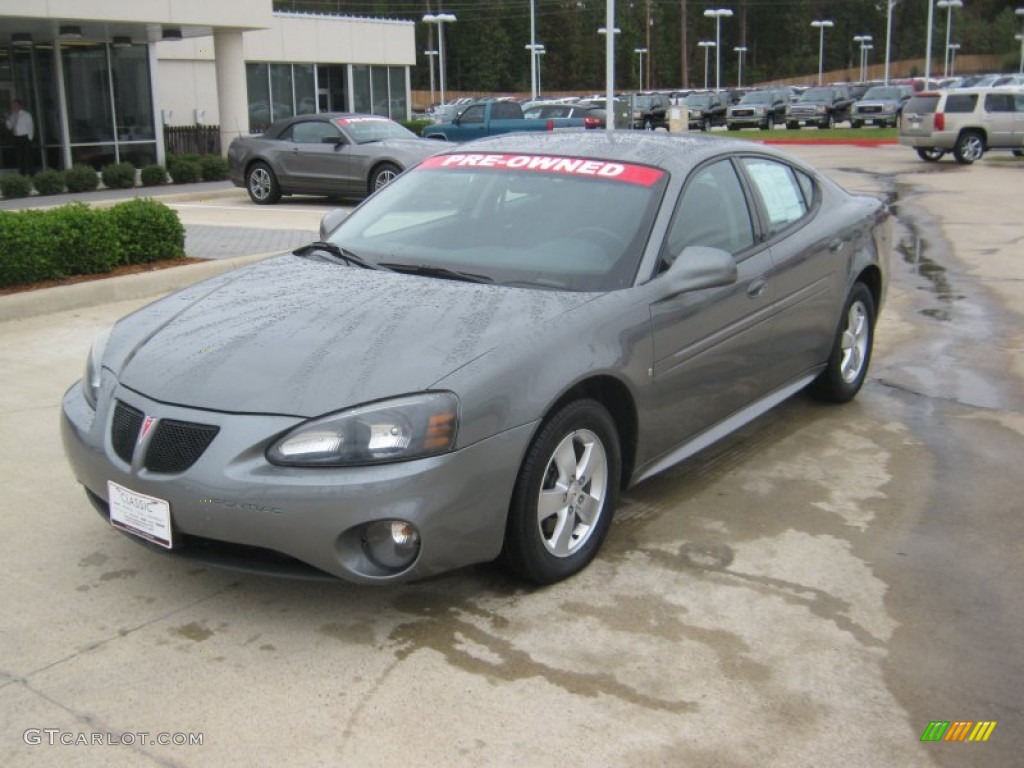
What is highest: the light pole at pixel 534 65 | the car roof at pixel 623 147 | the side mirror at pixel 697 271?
the light pole at pixel 534 65

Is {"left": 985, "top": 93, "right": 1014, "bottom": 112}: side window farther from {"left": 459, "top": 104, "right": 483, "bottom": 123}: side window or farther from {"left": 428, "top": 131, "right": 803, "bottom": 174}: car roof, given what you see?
{"left": 428, "top": 131, "right": 803, "bottom": 174}: car roof

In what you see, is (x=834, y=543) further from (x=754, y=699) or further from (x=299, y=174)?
(x=299, y=174)

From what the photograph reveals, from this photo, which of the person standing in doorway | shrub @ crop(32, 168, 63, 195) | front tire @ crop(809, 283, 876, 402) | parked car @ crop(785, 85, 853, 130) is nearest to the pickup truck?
the person standing in doorway

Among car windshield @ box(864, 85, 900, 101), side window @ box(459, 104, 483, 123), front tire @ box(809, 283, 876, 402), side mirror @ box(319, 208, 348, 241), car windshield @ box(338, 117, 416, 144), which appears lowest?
front tire @ box(809, 283, 876, 402)

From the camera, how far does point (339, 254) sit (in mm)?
4918

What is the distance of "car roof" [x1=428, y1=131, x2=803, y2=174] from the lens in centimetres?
492

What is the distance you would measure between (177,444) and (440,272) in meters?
Answer: 1.40

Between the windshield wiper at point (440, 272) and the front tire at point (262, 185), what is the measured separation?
13.7 metres

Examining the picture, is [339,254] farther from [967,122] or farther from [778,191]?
[967,122]

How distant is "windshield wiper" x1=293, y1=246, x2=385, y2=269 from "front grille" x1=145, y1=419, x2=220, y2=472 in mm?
1360

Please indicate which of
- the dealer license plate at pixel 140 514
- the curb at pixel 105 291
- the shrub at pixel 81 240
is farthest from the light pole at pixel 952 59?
the dealer license plate at pixel 140 514

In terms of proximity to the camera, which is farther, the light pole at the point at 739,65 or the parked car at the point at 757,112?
the light pole at the point at 739,65

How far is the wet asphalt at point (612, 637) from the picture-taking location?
10.1 ft

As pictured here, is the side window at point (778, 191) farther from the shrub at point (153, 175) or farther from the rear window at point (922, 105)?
the rear window at point (922, 105)
